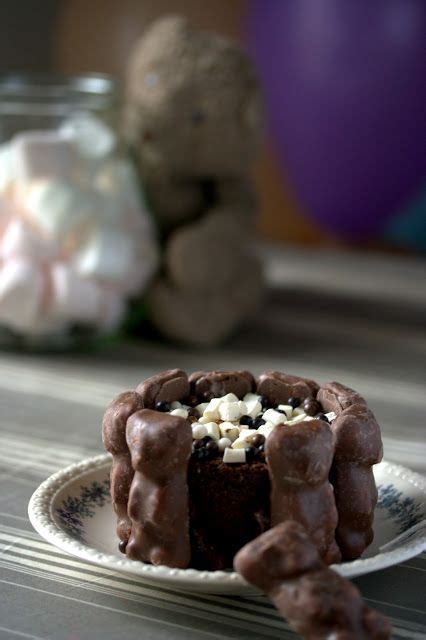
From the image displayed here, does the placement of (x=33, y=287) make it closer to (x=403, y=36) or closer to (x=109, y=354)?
(x=109, y=354)

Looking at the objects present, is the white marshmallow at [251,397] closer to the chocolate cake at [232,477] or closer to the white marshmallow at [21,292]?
the chocolate cake at [232,477]

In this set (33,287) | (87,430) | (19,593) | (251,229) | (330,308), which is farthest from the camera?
(330,308)

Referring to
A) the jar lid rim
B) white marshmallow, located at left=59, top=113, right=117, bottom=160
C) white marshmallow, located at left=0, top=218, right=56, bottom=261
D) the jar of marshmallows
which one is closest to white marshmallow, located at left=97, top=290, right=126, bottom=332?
the jar of marshmallows

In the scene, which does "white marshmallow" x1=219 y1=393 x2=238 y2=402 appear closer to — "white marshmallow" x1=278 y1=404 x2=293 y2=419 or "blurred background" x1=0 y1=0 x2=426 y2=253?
"white marshmallow" x1=278 y1=404 x2=293 y2=419

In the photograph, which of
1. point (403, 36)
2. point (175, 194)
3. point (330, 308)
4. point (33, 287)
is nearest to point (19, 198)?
point (33, 287)

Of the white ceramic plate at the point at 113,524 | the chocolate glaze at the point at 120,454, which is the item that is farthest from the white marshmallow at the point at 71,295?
the chocolate glaze at the point at 120,454

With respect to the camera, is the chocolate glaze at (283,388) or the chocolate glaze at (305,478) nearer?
the chocolate glaze at (305,478)
